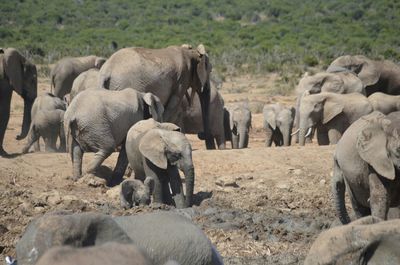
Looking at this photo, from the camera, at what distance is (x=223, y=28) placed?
57562mm

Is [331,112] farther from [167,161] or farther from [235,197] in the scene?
[167,161]

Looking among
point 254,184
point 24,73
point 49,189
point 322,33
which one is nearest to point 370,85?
point 24,73

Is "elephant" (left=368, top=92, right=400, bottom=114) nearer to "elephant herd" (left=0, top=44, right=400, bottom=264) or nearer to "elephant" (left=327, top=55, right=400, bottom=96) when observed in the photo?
"elephant herd" (left=0, top=44, right=400, bottom=264)

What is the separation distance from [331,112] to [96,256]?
10.8 m

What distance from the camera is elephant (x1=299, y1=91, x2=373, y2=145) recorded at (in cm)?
1382

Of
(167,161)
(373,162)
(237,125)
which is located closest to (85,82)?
(237,125)

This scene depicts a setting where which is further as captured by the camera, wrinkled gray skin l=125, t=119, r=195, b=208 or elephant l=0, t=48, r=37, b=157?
elephant l=0, t=48, r=37, b=157

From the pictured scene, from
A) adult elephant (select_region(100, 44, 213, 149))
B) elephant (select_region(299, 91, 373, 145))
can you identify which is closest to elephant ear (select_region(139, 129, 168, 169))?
adult elephant (select_region(100, 44, 213, 149))

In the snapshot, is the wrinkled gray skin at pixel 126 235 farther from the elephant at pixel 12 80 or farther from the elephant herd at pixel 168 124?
the elephant at pixel 12 80

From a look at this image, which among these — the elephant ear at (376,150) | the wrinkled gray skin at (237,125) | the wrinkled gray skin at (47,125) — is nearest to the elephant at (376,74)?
the wrinkled gray skin at (237,125)

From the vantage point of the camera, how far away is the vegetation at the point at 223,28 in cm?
3675

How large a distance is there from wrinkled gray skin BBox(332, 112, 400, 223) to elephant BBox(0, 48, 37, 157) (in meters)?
6.83

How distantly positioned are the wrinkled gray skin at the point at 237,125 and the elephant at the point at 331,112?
2.96m

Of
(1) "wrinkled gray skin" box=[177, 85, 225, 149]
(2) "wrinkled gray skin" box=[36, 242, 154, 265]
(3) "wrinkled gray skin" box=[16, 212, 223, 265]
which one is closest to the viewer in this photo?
(2) "wrinkled gray skin" box=[36, 242, 154, 265]
